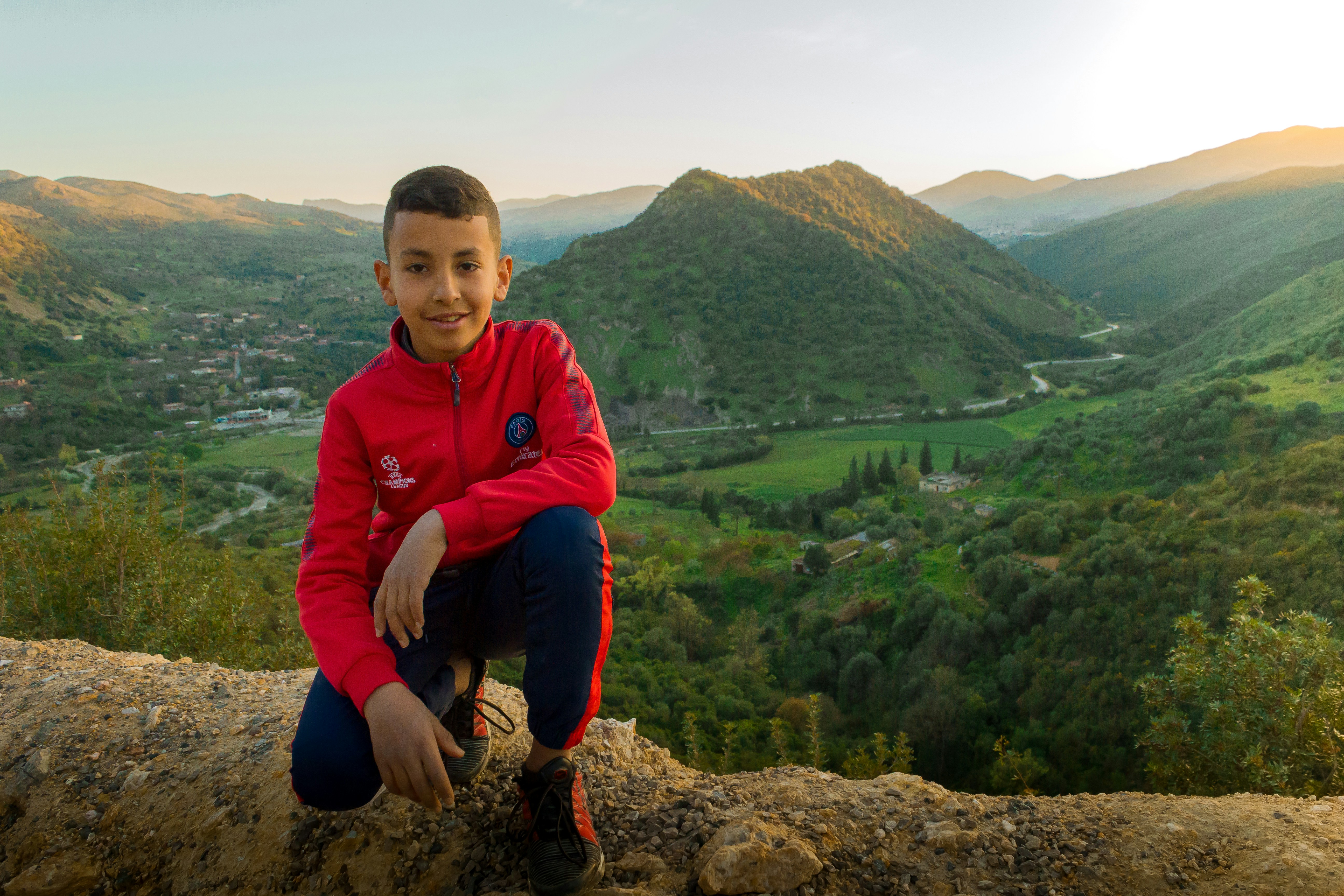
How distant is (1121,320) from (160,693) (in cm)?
14623

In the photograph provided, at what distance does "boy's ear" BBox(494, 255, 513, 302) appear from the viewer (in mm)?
2688

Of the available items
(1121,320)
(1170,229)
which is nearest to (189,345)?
(1121,320)

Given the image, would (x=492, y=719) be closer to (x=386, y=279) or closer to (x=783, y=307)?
(x=386, y=279)

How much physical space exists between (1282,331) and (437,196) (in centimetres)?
6783

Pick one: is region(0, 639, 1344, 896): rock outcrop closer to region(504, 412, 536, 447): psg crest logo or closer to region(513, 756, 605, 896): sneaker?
region(513, 756, 605, 896): sneaker

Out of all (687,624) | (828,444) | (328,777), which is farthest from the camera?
(828,444)

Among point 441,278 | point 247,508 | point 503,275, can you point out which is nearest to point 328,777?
point 441,278

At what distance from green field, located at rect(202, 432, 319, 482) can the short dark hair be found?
5798 cm

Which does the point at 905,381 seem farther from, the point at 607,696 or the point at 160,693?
the point at 160,693

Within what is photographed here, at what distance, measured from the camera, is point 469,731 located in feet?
9.64

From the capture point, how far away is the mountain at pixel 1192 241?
98.6 metres

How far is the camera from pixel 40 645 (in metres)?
4.55

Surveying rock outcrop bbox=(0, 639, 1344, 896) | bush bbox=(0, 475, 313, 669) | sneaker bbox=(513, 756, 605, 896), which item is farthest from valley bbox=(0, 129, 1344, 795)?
sneaker bbox=(513, 756, 605, 896)

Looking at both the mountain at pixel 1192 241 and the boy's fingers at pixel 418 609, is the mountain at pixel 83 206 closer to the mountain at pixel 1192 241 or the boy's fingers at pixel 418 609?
the boy's fingers at pixel 418 609
